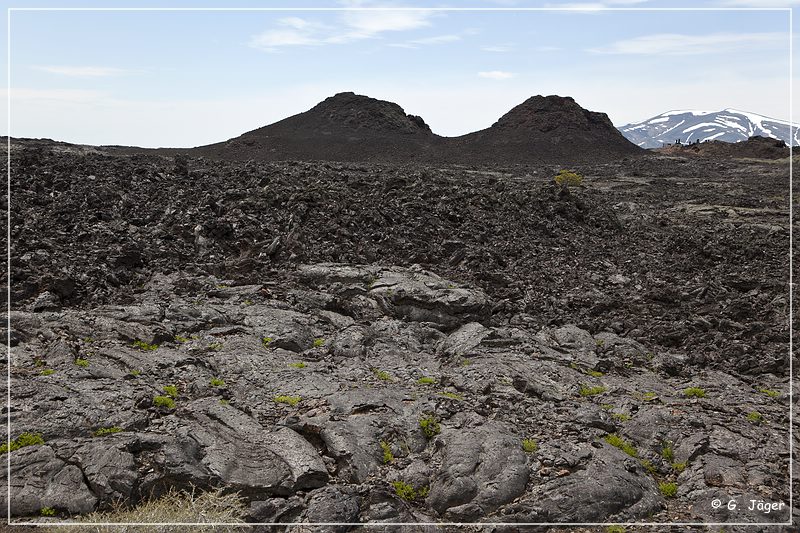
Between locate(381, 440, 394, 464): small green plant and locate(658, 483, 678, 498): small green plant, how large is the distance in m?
5.14

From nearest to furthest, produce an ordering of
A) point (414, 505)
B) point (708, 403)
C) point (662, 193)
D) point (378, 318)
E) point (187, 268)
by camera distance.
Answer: point (414, 505), point (708, 403), point (378, 318), point (187, 268), point (662, 193)

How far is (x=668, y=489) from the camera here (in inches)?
458

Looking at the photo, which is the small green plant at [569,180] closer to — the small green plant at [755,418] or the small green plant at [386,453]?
the small green plant at [755,418]

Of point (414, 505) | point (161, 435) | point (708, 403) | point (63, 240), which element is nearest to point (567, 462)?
point (414, 505)

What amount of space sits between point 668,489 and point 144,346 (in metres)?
12.3

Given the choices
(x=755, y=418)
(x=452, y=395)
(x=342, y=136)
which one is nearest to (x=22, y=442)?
(x=452, y=395)

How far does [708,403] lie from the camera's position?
14.5 m

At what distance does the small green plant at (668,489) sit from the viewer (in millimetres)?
11570

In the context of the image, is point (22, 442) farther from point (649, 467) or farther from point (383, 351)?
point (649, 467)

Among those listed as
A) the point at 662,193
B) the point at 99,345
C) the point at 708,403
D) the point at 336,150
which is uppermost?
the point at 336,150

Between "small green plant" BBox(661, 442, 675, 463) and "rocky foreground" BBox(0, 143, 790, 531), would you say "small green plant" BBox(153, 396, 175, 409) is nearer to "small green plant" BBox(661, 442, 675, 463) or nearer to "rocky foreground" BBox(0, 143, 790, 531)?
"rocky foreground" BBox(0, 143, 790, 531)

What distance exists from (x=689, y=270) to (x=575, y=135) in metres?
72.7

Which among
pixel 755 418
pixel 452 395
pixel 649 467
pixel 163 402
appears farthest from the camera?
pixel 452 395

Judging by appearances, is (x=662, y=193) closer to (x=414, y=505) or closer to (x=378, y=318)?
(x=378, y=318)
